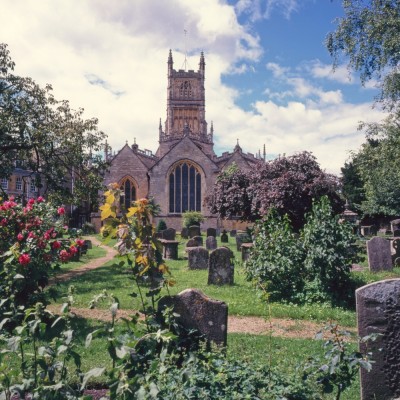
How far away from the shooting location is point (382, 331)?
472 cm

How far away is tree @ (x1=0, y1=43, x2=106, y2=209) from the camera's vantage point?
624 inches

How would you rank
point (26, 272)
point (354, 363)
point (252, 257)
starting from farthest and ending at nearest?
1. point (252, 257)
2. point (26, 272)
3. point (354, 363)

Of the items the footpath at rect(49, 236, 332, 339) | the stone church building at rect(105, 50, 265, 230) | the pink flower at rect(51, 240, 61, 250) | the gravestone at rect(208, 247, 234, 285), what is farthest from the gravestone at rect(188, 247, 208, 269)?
the stone church building at rect(105, 50, 265, 230)

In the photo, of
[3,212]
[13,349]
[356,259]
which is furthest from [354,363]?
[356,259]

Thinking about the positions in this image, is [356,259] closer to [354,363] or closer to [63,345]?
[354,363]

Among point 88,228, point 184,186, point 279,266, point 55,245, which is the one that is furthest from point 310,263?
point 184,186

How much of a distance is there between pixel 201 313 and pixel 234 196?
1930 centimetres

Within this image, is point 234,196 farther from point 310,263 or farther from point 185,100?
point 185,100

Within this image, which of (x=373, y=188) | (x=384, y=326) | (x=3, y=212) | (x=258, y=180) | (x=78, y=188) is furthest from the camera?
(x=373, y=188)

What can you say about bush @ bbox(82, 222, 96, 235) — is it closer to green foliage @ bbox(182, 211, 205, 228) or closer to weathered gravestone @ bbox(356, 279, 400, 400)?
green foliage @ bbox(182, 211, 205, 228)

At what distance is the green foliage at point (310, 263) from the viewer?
1002 cm

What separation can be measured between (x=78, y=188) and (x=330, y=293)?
457 inches

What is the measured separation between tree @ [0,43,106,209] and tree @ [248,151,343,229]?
313 inches

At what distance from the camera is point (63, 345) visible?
2.75 meters
